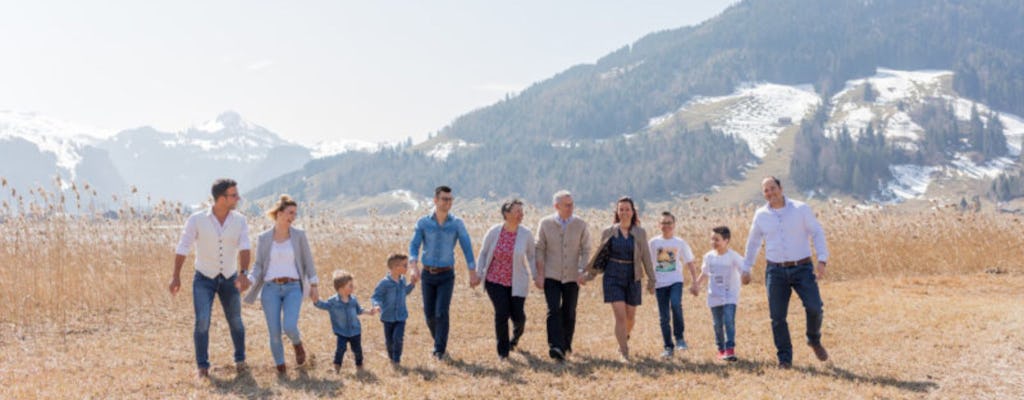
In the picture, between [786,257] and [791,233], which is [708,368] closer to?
[786,257]

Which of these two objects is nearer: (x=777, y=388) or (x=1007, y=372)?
(x=777, y=388)

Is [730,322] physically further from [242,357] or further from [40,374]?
[40,374]

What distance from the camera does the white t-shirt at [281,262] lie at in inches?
345

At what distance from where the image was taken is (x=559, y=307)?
993 centimetres

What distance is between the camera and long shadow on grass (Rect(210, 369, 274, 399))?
8.12 m

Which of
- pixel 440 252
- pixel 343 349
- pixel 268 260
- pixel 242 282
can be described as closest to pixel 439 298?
pixel 440 252

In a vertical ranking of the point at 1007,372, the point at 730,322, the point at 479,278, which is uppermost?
the point at 479,278

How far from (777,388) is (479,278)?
3.94 meters

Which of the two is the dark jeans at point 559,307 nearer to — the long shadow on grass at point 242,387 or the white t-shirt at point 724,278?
the white t-shirt at point 724,278

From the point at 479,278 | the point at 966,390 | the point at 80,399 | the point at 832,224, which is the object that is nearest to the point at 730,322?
the point at 966,390

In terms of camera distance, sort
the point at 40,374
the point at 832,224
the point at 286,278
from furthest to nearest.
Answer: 1. the point at 832,224
2. the point at 40,374
3. the point at 286,278

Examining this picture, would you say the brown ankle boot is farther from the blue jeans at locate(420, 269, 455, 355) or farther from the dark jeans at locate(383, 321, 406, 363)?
the blue jeans at locate(420, 269, 455, 355)

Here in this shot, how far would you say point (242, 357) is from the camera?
9.35 m

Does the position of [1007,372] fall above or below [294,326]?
below
